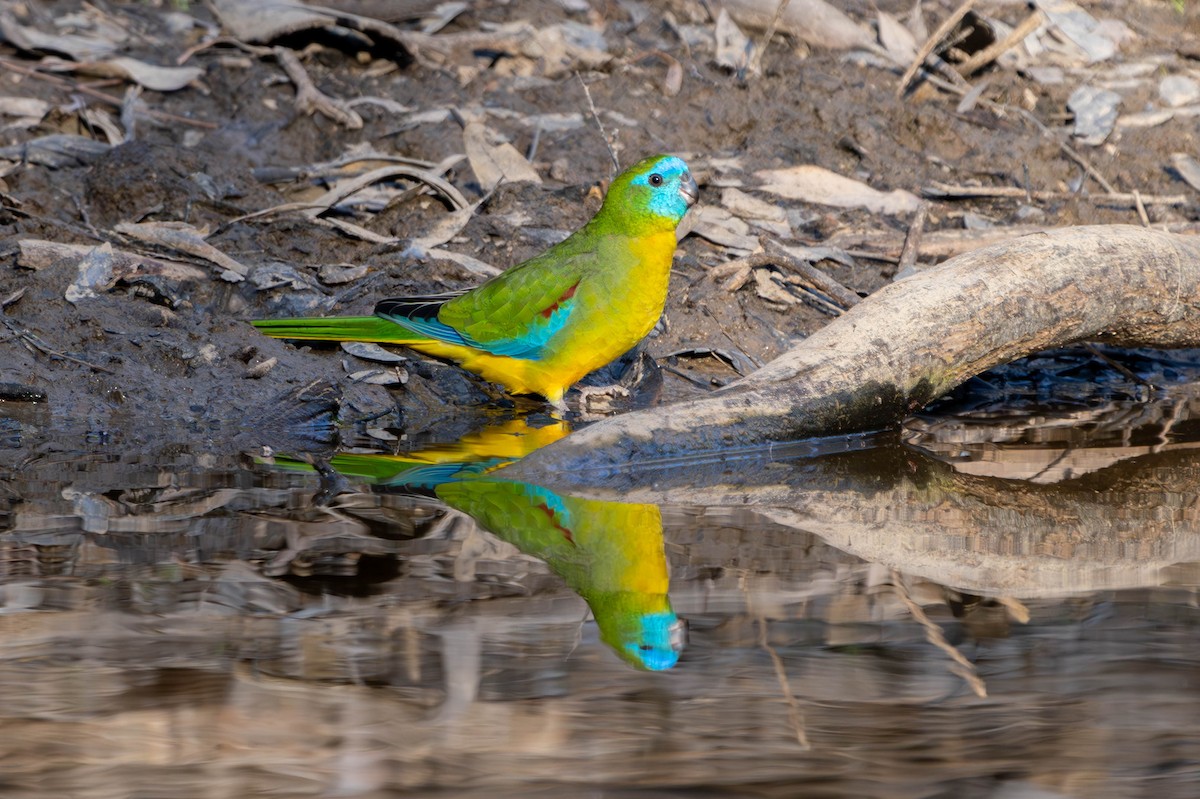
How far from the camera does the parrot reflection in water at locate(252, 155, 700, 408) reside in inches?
184

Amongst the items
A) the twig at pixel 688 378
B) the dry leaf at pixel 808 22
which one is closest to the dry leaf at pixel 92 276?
the twig at pixel 688 378

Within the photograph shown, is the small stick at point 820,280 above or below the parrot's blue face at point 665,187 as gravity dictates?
below

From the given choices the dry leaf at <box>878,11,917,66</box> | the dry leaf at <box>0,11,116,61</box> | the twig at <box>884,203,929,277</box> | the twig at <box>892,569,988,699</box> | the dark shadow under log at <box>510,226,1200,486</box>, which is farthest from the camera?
the dry leaf at <box>878,11,917,66</box>

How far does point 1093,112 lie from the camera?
7.54 metres

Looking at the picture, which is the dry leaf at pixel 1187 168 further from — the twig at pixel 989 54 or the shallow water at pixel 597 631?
the shallow water at pixel 597 631

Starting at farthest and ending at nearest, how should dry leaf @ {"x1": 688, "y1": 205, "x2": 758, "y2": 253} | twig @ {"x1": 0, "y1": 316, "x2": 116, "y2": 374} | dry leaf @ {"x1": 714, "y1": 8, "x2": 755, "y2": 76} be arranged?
dry leaf @ {"x1": 714, "y1": 8, "x2": 755, "y2": 76} → dry leaf @ {"x1": 688, "y1": 205, "x2": 758, "y2": 253} → twig @ {"x1": 0, "y1": 316, "x2": 116, "y2": 374}

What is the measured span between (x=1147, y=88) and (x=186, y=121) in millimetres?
5837

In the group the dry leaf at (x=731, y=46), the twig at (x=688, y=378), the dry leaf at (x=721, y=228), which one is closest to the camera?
Result: the twig at (x=688, y=378)

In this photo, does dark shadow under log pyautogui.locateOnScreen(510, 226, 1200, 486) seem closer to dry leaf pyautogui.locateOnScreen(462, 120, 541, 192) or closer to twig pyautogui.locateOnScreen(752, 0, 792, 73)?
dry leaf pyautogui.locateOnScreen(462, 120, 541, 192)

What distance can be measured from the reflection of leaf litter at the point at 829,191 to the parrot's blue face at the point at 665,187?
192cm

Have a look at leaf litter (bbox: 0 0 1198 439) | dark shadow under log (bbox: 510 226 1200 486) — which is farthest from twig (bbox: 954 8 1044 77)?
dark shadow under log (bbox: 510 226 1200 486)

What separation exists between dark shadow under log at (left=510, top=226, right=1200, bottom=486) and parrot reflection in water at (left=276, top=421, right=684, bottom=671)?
21.6 inches

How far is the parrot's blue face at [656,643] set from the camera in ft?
8.27

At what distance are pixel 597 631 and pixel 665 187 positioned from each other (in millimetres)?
2445
